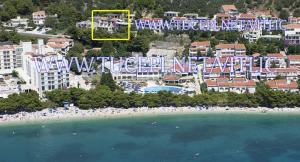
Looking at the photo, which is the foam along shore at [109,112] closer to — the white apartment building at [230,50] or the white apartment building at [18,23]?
the white apartment building at [230,50]

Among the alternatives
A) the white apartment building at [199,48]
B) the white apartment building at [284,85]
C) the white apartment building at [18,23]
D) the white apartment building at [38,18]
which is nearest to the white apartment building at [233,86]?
the white apartment building at [284,85]

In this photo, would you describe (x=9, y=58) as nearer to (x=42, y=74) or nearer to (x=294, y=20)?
(x=42, y=74)

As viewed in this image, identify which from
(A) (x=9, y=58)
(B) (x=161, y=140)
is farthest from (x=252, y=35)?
(A) (x=9, y=58)

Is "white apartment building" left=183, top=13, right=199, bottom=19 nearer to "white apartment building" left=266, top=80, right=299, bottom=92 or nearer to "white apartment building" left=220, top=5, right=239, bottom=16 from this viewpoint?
"white apartment building" left=220, top=5, right=239, bottom=16

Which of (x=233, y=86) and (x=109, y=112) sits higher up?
(x=233, y=86)

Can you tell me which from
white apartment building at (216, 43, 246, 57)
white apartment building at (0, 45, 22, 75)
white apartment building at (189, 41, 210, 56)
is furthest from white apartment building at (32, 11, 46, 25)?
white apartment building at (216, 43, 246, 57)
